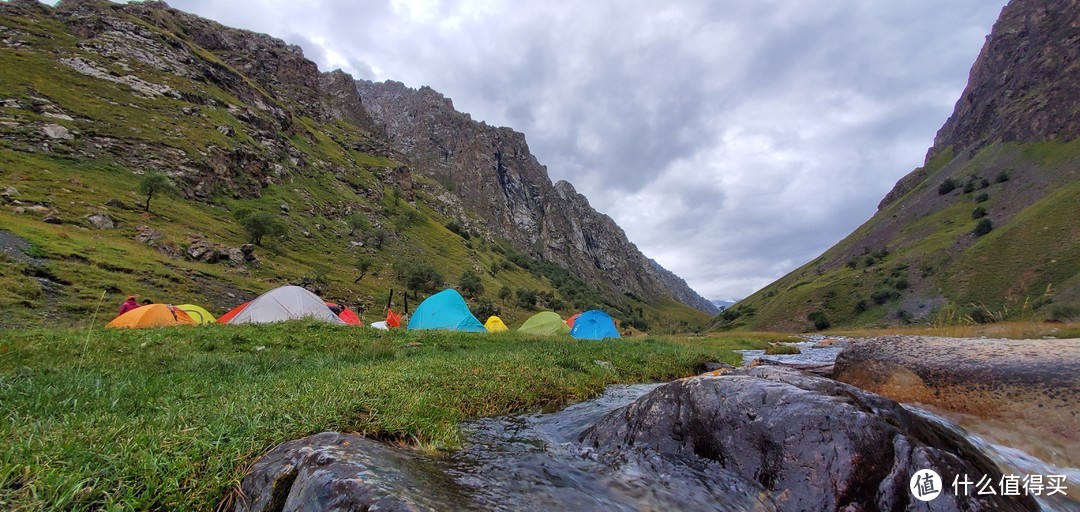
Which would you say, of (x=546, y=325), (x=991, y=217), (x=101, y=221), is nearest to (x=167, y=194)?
(x=101, y=221)

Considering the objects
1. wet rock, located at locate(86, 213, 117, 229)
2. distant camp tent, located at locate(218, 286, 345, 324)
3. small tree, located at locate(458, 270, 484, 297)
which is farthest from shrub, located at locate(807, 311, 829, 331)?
wet rock, located at locate(86, 213, 117, 229)

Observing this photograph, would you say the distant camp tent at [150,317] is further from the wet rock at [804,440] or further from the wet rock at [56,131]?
the wet rock at [56,131]

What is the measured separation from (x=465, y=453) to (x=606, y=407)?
4808mm

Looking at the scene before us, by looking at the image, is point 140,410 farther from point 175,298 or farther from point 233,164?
point 233,164

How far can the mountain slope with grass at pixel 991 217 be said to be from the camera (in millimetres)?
76375

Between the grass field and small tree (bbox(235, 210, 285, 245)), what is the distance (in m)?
49.3

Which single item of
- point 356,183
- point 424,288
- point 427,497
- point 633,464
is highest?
point 356,183

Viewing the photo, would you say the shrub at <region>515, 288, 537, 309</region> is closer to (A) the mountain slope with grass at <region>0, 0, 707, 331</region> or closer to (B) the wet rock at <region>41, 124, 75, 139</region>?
(A) the mountain slope with grass at <region>0, 0, 707, 331</region>

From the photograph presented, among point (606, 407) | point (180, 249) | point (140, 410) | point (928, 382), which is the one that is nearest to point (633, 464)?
point (606, 407)

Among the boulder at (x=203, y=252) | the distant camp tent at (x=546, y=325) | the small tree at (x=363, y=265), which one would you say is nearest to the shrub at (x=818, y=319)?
the distant camp tent at (x=546, y=325)

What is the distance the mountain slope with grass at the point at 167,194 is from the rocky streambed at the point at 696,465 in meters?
3.81

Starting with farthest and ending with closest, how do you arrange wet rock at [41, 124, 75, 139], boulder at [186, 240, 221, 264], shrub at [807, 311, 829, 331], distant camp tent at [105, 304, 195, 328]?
shrub at [807, 311, 829, 331], wet rock at [41, 124, 75, 139], boulder at [186, 240, 221, 264], distant camp tent at [105, 304, 195, 328]

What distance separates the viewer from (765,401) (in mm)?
5508

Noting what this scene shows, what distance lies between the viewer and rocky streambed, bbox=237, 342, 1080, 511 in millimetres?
3660
